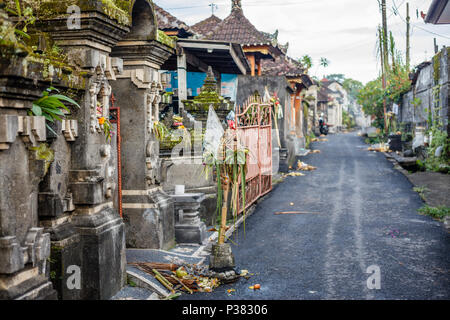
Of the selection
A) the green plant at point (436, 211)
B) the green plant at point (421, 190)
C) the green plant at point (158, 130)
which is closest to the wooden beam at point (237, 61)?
the green plant at point (421, 190)

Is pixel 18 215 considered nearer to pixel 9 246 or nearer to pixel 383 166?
pixel 9 246

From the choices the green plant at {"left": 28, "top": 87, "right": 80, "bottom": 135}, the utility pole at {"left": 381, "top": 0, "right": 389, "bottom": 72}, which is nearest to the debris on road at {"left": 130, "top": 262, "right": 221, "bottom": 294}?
the green plant at {"left": 28, "top": 87, "right": 80, "bottom": 135}

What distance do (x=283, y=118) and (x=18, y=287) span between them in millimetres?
16380

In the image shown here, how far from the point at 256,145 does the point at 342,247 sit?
15.4 ft

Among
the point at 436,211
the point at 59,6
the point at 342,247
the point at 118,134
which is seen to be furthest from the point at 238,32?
the point at 59,6

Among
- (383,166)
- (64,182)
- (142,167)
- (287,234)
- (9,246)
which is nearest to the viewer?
(9,246)

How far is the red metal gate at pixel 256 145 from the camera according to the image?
35.7 ft

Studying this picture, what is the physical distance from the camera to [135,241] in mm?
6879

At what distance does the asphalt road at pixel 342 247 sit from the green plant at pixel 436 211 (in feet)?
0.83

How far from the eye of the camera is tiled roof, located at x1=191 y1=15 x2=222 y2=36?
2206 centimetres

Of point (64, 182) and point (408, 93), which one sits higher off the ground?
point (408, 93)

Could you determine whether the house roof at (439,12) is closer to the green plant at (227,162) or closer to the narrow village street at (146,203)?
the narrow village street at (146,203)

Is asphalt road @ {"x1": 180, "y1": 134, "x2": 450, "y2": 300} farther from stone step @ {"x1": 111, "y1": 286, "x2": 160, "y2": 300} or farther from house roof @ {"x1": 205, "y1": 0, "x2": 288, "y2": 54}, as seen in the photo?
house roof @ {"x1": 205, "y1": 0, "x2": 288, "y2": 54}
